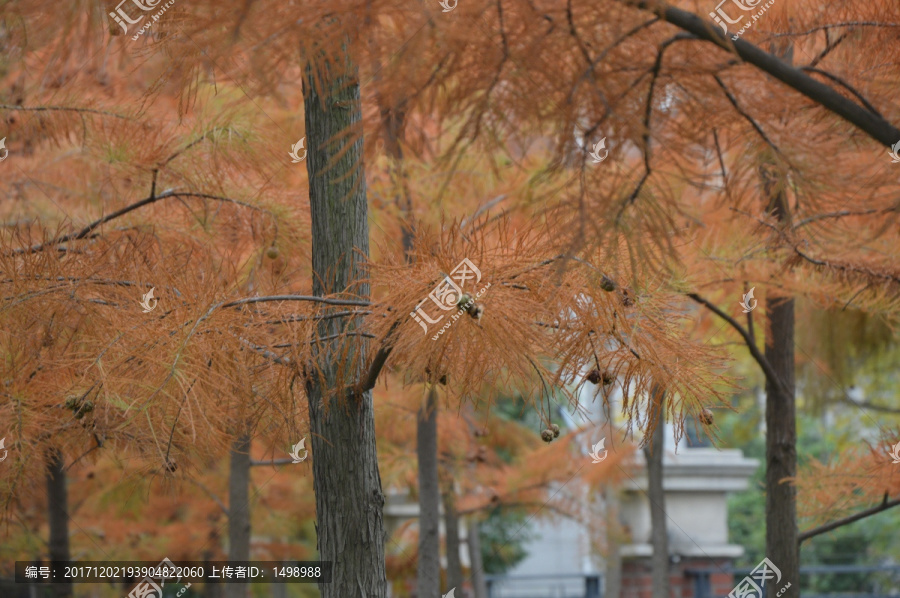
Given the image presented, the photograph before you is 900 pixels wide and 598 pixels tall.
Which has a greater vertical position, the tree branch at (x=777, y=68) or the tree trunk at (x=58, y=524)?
the tree branch at (x=777, y=68)

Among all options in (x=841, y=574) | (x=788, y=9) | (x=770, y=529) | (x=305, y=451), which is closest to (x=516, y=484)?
(x=770, y=529)

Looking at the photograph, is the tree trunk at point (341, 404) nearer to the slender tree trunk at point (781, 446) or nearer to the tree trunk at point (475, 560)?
the slender tree trunk at point (781, 446)

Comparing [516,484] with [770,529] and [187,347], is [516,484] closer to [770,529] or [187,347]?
[770,529]

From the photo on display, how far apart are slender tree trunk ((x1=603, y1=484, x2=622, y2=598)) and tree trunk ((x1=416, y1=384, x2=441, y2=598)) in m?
2.12

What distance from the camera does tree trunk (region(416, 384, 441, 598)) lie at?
4.66 metres

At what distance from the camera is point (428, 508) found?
4781 millimetres

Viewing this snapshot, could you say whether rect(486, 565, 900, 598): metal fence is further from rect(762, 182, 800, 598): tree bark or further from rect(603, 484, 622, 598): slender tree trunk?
rect(762, 182, 800, 598): tree bark

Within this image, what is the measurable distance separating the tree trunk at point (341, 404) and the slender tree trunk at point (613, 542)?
4.20 meters

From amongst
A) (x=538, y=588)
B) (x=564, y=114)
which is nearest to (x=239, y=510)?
(x=564, y=114)

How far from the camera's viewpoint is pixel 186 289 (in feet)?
8.16

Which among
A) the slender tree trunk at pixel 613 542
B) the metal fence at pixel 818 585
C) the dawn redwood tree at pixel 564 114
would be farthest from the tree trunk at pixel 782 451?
the metal fence at pixel 818 585

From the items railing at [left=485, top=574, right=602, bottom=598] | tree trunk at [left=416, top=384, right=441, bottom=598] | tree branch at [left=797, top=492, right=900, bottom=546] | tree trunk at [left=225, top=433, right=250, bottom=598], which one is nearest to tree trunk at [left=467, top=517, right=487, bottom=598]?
railing at [left=485, top=574, right=602, bottom=598]

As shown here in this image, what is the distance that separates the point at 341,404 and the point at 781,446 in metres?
2.47

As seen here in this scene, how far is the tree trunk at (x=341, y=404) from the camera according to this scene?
8.39 ft
